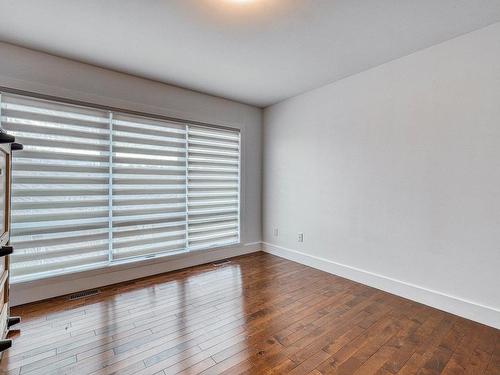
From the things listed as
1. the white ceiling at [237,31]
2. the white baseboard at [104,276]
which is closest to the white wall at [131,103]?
the white baseboard at [104,276]

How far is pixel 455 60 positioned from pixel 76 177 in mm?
4077

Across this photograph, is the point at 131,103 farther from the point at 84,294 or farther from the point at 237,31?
the point at 84,294

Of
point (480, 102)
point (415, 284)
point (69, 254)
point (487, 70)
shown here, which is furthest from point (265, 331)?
point (487, 70)

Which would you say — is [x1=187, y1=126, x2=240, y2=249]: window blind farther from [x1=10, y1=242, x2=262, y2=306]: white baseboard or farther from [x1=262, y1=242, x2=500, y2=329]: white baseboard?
[x1=262, y1=242, x2=500, y2=329]: white baseboard

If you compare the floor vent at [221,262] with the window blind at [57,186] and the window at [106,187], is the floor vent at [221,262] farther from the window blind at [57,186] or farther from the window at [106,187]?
the window blind at [57,186]

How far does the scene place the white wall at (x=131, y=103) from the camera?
2.49m

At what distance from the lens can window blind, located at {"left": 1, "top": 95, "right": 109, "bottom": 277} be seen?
8.17 feet

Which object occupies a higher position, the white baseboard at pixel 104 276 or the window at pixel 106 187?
the window at pixel 106 187

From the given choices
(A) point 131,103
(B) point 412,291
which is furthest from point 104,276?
(B) point 412,291

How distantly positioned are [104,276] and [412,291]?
3.49 m

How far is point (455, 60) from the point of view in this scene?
232cm

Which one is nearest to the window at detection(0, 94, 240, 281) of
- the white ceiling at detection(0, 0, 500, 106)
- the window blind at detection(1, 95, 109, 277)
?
the window blind at detection(1, 95, 109, 277)

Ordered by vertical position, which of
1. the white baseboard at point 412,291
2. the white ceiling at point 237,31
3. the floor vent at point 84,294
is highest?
the white ceiling at point 237,31

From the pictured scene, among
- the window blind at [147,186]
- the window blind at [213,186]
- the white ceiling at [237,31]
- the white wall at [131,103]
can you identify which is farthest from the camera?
the window blind at [213,186]
